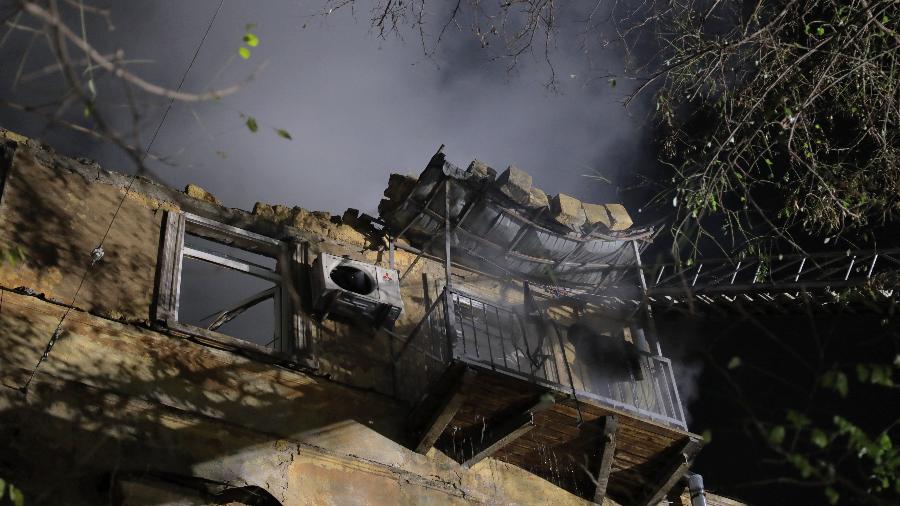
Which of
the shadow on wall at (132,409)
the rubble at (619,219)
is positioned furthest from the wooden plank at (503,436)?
the rubble at (619,219)

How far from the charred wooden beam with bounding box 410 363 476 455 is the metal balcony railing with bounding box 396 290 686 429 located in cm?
12

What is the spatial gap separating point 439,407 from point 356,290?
1.88 m

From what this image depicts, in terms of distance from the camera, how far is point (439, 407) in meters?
8.90

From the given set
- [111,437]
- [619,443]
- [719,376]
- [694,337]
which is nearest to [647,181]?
[619,443]

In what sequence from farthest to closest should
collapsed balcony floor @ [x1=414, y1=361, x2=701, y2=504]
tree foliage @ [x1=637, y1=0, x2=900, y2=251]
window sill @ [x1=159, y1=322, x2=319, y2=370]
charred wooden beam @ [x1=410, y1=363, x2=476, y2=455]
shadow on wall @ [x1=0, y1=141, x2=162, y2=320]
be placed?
collapsed balcony floor @ [x1=414, y1=361, x2=701, y2=504] < charred wooden beam @ [x1=410, y1=363, x2=476, y2=455] < window sill @ [x1=159, y1=322, x2=319, y2=370] < shadow on wall @ [x1=0, y1=141, x2=162, y2=320] < tree foliage @ [x1=637, y1=0, x2=900, y2=251]

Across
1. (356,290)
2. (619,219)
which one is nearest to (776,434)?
(356,290)

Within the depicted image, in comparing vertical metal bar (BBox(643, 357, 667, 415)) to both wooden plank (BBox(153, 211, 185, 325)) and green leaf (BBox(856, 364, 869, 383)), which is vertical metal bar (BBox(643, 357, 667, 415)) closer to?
wooden plank (BBox(153, 211, 185, 325))

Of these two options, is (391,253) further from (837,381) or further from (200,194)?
(837,381)

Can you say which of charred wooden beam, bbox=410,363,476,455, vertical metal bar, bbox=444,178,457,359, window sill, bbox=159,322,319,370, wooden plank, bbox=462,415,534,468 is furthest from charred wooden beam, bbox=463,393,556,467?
window sill, bbox=159,322,319,370

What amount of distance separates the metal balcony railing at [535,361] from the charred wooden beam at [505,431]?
0.94 ft

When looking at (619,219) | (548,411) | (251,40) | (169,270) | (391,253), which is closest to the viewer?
(251,40)

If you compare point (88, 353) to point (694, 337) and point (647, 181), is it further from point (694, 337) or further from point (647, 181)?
point (694, 337)

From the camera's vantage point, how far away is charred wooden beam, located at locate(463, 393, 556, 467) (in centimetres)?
889

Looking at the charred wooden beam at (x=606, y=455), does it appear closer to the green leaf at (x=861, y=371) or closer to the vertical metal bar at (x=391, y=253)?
the vertical metal bar at (x=391, y=253)
